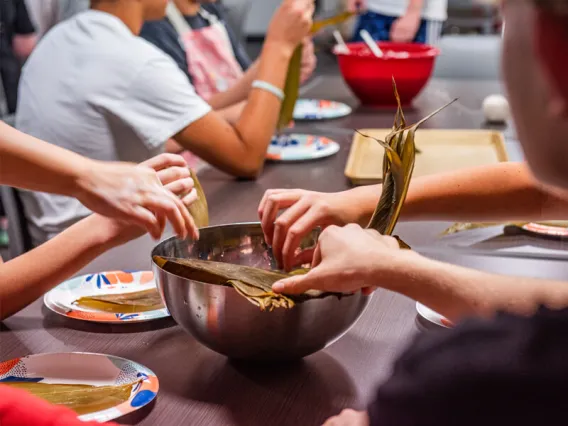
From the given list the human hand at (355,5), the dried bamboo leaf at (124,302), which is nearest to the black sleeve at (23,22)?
the human hand at (355,5)

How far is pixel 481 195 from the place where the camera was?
1.14 metres

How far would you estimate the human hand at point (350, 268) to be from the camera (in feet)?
2.65

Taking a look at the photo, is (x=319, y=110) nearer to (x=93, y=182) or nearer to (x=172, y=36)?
(x=172, y=36)

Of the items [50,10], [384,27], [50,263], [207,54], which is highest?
[50,263]

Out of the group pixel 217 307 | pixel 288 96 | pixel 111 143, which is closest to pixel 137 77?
pixel 111 143

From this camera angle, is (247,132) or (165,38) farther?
(165,38)

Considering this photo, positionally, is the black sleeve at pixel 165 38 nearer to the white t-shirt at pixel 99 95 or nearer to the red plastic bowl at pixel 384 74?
the red plastic bowl at pixel 384 74

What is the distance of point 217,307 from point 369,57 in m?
1.63

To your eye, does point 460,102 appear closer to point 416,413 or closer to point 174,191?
point 174,191

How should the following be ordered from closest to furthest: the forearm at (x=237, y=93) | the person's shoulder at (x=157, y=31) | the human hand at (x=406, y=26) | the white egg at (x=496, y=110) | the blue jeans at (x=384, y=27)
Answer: the white egg at (x=496, y=110)
the forearm at (x=237, y=93)
the person's shoulder at (x=157, y=31)
the human hand at (x=406, y=26)
the blue jeans at (x=384, y=27)

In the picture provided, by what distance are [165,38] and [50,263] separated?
1.83 m

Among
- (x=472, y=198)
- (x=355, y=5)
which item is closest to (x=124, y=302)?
(x=472, y=198)

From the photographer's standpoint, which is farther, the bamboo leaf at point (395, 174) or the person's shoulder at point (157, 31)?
the person's shoulder at point (157, 31)

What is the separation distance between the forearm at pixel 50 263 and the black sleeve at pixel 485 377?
0.63 metres
